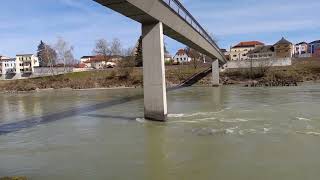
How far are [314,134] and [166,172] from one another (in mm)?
9320

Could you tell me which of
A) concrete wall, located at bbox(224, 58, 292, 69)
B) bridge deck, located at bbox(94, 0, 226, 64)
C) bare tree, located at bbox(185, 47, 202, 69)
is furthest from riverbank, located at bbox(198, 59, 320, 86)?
bridge deck, located at bbox(94, 0, 226, 64)

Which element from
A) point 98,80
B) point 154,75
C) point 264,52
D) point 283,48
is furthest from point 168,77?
point 283,48

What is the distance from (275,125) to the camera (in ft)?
74.3

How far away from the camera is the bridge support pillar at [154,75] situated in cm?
2592

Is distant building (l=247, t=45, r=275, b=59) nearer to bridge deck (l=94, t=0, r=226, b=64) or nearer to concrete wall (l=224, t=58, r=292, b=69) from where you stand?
concrete wall (l=224, t=58, r=292, b=69)

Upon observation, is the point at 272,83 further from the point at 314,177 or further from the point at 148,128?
the point at 314,177

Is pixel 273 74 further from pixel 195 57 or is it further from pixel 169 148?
pixel 169 148

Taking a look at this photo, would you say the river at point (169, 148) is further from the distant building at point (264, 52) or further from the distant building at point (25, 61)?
the distant building at point (25, 61)

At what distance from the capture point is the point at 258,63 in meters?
95.3

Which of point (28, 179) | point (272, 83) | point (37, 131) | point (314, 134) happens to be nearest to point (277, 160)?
point (314, 134)

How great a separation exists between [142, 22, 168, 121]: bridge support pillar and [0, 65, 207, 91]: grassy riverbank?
6090 cm

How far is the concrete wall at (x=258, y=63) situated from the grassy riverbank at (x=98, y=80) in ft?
23.0

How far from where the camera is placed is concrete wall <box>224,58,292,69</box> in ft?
314

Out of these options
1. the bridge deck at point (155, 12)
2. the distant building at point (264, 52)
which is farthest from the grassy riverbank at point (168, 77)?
the distant building at point (264, 52)
